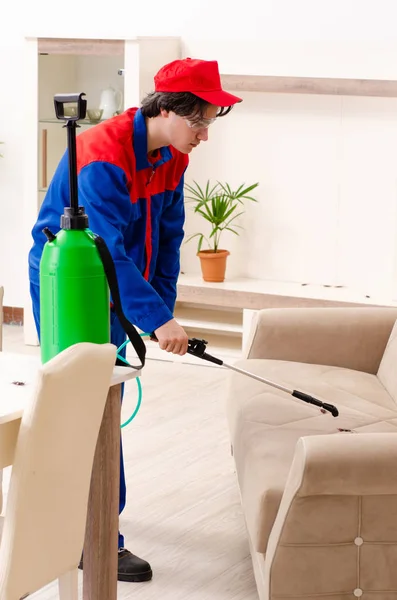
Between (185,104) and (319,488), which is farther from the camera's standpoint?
(185,104)

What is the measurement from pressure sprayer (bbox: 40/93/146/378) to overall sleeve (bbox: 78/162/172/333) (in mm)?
358

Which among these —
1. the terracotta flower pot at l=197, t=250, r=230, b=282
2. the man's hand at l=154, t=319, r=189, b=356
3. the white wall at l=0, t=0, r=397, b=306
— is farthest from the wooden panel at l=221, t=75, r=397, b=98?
the man's hand at l=154, t=319, r=189, b=356

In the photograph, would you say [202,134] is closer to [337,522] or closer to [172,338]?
[172,338]

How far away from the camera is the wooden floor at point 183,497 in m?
2.98

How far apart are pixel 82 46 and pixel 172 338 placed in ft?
9.60

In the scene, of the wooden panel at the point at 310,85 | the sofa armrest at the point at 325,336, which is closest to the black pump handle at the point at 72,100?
the sofa armrest at the point at 325,336

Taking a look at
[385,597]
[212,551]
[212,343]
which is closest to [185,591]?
[212,551]

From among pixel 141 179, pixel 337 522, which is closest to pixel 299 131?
pixel 141 179

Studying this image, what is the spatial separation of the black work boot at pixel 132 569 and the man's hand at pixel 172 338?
0.80 m

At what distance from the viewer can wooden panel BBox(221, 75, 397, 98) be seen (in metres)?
4.78

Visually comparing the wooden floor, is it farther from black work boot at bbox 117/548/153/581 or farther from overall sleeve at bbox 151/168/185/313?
overall sleeve at bbox 151/168/185/313

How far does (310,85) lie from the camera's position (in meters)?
4.89

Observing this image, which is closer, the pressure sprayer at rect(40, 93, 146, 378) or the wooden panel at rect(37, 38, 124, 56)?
the pressure sprayer at rect(40, 93, 146, 378)

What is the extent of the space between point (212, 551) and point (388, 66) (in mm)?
2628
